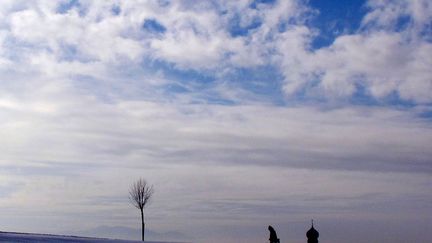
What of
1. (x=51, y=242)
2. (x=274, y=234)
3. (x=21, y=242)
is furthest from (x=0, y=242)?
(x=274, y=234)

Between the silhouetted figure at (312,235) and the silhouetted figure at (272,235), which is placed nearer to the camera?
the silhouetted figure at (312,235)

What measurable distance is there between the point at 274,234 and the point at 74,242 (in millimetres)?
16184

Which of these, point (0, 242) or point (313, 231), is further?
point (313, 231)

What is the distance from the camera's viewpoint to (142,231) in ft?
265

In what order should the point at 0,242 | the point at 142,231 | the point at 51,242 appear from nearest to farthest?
the point at 0,242
the point at 51,242
the point at 142,231

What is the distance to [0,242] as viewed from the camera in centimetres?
4078

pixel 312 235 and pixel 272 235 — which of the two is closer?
pixel 312 235

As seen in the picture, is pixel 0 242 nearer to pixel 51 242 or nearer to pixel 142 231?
pixel 51 242

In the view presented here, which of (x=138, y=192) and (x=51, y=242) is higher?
(x=138, y=192)

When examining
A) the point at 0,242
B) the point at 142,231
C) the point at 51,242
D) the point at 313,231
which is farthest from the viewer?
the point at 142,231

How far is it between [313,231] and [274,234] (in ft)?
18.8

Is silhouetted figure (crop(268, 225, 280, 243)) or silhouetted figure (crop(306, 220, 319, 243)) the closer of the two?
silhouetted figure (crop(306, 220, 319, 243))

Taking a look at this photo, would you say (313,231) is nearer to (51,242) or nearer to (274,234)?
(274,234)

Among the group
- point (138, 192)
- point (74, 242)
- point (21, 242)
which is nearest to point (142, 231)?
point (138, 192)
